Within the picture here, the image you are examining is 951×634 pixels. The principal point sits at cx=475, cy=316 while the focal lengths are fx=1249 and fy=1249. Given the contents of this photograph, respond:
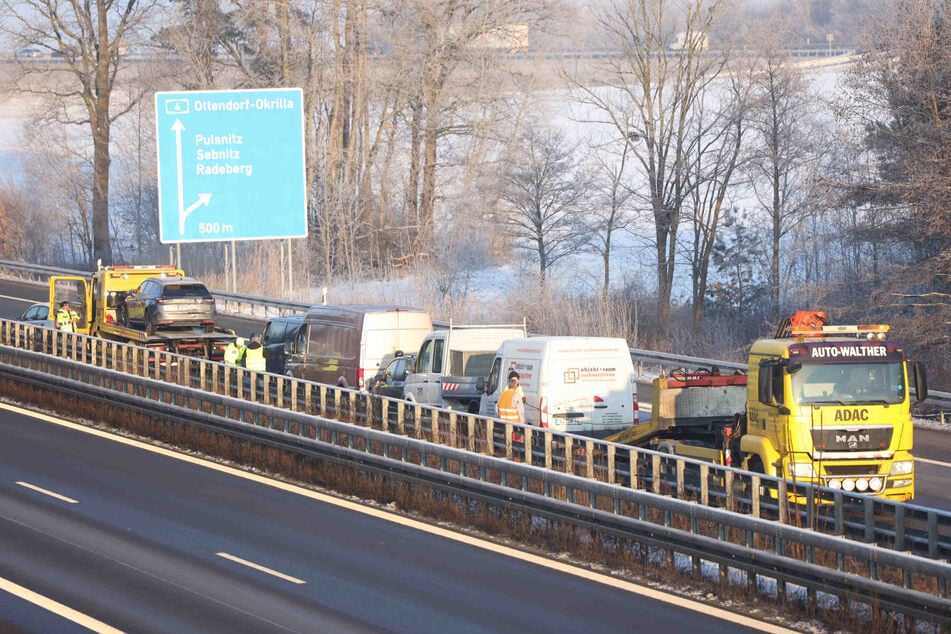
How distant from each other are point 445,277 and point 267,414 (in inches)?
1172

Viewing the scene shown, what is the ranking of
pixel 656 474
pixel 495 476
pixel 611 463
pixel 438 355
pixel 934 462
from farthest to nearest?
pixel 438 355 → pixel 934 462 → pixel 495 476 → pixel 611 463 → pixel 656 474

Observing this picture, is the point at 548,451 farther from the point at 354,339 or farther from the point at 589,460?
the point at 354,339

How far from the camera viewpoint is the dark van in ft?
94.2

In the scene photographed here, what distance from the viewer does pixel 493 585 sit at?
40.6 ft

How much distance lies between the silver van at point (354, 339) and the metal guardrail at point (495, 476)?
2.60 metres

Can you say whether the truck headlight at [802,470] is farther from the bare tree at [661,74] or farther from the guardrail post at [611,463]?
the bare tree at [661,74]

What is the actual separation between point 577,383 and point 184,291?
1445 centimetres

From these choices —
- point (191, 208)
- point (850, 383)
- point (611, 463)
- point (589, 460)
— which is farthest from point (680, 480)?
point (191, 208)

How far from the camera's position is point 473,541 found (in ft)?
47.7

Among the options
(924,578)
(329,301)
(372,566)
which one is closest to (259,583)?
(372,566)

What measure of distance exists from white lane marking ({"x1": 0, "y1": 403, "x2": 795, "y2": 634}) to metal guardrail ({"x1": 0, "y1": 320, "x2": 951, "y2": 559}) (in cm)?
114

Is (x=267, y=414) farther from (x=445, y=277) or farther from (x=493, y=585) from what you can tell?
(x=445, y=277)

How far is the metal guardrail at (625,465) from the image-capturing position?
11094 millimetres

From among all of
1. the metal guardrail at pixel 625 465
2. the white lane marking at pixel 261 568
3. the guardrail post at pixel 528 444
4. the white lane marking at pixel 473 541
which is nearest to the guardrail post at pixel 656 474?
the metal guardrail at pixel 625 465
